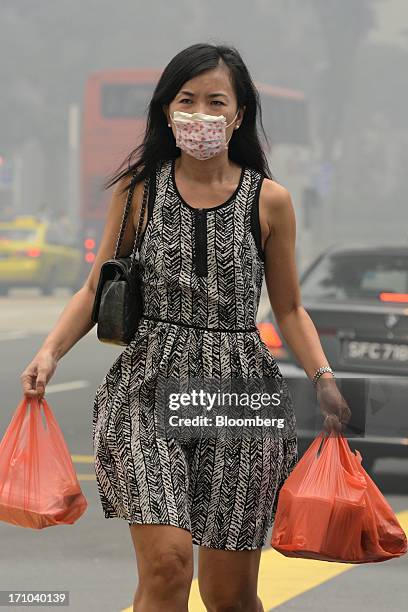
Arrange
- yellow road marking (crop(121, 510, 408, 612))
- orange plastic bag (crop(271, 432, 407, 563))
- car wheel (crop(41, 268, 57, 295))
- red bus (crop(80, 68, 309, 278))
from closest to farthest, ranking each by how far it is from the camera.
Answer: orange plastic bag (crop(271, 432, 407, 563)), yellow road marking (crop(121, 510, 408, 612)), car wheel (crop(41, 268, 57, 295)), red bus (crop(80, 68, 309, 278))

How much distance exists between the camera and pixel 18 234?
3319 cm

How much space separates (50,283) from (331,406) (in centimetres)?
2947

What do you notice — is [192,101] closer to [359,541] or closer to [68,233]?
[359,541]

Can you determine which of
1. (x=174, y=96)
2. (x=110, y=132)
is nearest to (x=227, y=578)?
(x=174, y=96)

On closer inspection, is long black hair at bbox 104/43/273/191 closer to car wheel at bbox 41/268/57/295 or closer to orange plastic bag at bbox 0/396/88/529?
orange plastic bag at bbox 0/396/88/529

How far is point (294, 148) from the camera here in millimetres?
42938

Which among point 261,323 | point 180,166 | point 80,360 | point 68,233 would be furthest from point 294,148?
point 180,166

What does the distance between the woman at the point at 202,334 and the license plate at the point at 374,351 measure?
4425 millimetres

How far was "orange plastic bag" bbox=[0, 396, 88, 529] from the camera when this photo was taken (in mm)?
4430

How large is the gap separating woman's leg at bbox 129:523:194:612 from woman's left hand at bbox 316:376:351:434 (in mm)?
505

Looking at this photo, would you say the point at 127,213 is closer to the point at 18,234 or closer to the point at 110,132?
the point at 18,234

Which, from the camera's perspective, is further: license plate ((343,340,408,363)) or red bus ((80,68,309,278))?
red bus ((80,68,309,278))

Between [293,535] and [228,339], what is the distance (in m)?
0.52

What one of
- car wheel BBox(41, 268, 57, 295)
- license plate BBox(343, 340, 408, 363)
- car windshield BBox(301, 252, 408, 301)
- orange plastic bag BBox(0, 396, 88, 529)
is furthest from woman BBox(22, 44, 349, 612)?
car wheel BBox(41, 268, 57, 295)
